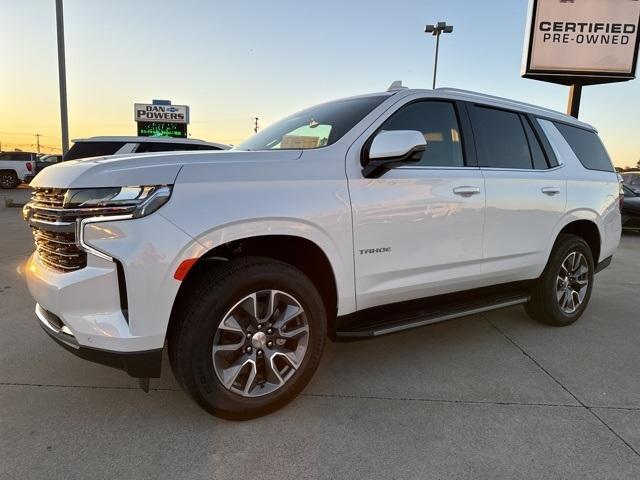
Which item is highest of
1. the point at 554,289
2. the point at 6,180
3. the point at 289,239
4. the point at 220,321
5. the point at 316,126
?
the point at 316,126

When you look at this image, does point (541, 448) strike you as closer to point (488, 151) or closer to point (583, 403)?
point (583, 403)

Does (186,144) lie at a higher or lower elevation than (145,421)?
higher

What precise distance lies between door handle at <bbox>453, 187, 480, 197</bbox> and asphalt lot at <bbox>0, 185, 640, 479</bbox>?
128 cm

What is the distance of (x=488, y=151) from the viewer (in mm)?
3570

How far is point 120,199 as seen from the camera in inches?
84.9

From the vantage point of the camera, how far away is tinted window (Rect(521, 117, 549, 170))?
3.94 m

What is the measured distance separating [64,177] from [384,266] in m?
1.87

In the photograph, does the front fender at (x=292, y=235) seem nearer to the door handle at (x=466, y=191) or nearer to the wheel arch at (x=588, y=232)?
the door handle at (x=466, y=191)

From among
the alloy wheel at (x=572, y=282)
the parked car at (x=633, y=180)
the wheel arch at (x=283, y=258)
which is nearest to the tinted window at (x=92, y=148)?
the wheel arch at (x=283, y=258)

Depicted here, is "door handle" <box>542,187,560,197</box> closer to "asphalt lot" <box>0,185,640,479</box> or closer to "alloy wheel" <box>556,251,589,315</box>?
"alloy wheel" <box>556,251,589,315</box>

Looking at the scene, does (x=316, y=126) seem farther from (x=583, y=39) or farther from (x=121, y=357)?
(x=583, y=39)

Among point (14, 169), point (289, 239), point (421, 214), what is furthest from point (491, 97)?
point (14, 169)

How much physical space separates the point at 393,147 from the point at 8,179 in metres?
25.5

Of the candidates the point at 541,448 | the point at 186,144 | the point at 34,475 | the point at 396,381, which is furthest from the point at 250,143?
the point at 186,144
